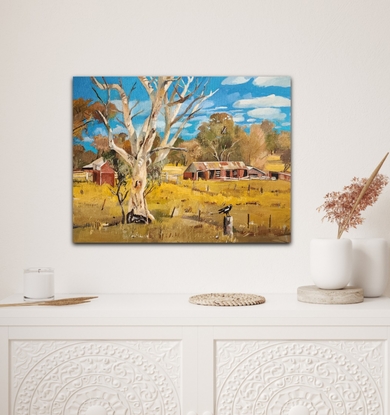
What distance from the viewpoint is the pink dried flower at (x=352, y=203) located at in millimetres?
2143

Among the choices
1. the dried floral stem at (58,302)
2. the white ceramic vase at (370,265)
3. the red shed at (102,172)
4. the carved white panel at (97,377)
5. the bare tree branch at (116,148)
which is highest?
the bare tree branch at (116,148)

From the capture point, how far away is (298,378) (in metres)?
1.95

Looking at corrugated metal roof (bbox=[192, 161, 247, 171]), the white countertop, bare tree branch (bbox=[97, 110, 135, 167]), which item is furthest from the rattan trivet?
bare tree branch (bbox=[97, 110, 135, 167])

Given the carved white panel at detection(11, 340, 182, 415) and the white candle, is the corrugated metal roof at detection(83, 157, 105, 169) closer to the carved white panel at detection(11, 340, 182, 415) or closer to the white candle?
the white candle

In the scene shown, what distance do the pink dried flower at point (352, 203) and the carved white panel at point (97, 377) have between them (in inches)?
31.1

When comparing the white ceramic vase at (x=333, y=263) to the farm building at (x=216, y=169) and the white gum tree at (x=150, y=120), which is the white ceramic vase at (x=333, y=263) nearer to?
the farm building at (x=216, y=169)

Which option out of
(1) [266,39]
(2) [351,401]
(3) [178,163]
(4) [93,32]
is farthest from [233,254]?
(4) [93,32]

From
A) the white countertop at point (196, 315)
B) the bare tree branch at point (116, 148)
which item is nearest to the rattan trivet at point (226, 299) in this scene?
the white countertop at point (196, 315)

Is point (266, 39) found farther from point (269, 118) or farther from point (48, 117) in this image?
point (48, 117)

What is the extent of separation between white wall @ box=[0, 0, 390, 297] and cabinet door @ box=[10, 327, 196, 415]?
15.5 inches

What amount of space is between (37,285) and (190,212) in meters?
0.68

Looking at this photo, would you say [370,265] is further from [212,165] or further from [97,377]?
[97,377]

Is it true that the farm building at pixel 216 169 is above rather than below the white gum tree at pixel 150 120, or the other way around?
below

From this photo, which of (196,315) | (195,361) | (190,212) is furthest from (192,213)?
(195,361)
